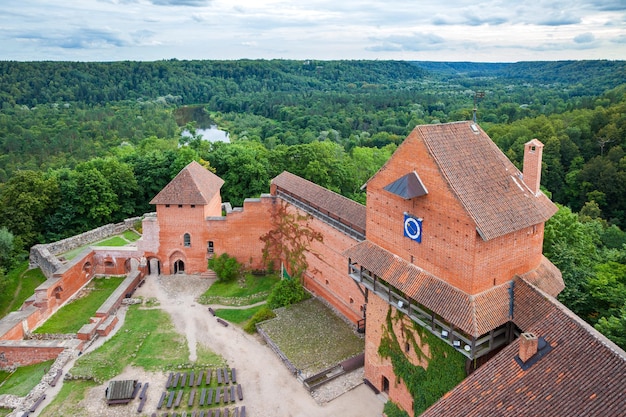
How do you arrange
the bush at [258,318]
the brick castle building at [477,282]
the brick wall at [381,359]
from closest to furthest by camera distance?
1. the brick castle building at [477,282]
2. the brick wall at [381,359]
3. the bush at [258,318]

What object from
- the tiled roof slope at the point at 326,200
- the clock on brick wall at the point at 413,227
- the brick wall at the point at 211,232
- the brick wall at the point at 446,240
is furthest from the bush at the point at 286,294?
the clock on brick wall at the point at 413,227

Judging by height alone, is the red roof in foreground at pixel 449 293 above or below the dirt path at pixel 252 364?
above

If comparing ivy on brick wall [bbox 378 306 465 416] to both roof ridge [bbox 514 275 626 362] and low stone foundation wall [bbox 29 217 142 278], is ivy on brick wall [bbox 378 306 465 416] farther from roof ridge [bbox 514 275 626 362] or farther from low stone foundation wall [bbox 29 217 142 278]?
low stone foundation wall [bbox 29 217 142 278]

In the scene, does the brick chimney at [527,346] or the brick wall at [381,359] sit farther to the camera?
the brick wall at [381,359]

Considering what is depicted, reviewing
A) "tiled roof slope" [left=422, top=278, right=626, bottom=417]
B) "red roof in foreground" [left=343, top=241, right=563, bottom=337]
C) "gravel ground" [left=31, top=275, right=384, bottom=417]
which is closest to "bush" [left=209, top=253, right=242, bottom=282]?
"gravel ground" [left=31, top=275, right=384, bottom=417]

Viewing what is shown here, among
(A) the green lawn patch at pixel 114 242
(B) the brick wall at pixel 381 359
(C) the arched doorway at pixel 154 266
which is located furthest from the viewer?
(A) the green lawn patch at pixel 114 242

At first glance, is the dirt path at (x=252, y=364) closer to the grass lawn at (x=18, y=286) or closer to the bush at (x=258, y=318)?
the bush at (x=258, y=318)
